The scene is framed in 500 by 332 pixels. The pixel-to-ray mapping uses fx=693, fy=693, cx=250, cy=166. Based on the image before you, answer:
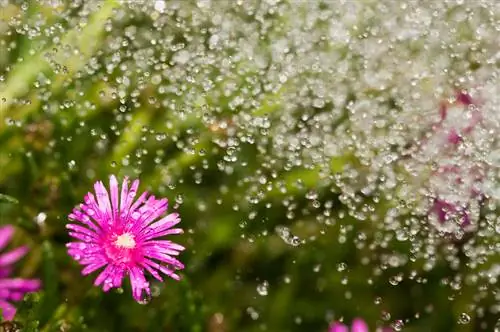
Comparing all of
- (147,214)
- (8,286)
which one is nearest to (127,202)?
(147,214)

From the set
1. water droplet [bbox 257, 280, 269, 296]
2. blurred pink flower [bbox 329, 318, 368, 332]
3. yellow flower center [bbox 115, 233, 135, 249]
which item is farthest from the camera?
water droplet [bbox 257, 280, 269, 296]

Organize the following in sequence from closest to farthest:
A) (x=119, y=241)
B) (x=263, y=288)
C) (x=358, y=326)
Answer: (x=119, y=241), (x=358, y=326), (x=263, y=288)

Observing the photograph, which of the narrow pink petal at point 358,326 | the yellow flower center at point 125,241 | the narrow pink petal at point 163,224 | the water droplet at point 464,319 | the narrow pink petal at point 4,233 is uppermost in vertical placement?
the narrow pink petal at point 4,233

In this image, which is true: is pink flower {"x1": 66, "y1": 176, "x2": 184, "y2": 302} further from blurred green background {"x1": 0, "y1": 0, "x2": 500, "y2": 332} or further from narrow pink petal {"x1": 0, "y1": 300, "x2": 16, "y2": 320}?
blurred green background {"x1": 0, "y1": 0, "x2": 500, "y2": 332}

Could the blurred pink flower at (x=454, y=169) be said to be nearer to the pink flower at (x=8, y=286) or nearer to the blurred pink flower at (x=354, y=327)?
the blurred pink flower at (x=354, y=327)

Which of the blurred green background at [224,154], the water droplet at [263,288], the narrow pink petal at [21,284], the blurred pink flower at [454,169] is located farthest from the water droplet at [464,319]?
the narrow pink petal at [21,284]

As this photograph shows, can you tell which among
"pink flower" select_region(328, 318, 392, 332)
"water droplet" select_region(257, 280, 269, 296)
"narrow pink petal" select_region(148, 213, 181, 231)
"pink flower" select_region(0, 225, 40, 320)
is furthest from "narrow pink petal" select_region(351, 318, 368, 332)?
"pink flower" select_region(0, 225, 40, 320)

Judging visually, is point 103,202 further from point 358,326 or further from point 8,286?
point 358,326
